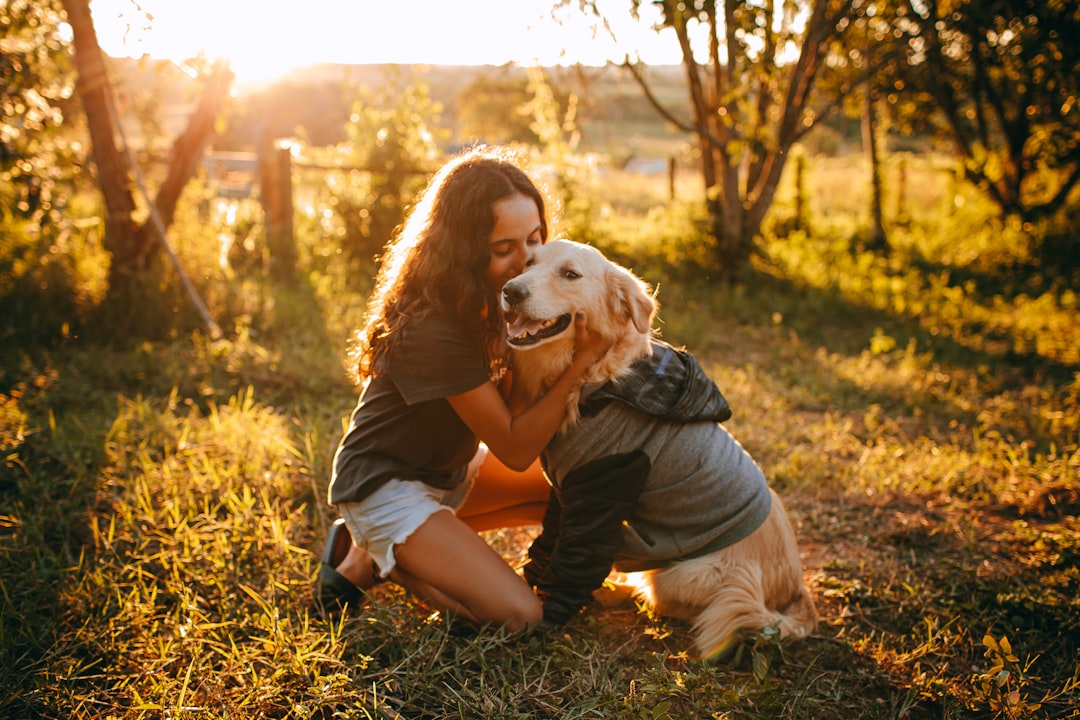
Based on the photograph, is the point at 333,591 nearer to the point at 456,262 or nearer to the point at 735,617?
the point at 456,262

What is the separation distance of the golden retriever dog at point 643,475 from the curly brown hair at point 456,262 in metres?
0.19

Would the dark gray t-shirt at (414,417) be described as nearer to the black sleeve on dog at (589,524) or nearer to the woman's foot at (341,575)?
the woman's foot at (341,575)

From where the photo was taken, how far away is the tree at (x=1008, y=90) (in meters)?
6.92

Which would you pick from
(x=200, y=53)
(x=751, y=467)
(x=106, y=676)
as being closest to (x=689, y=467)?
(x=751, y=467)

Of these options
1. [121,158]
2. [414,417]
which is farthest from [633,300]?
[121,158]

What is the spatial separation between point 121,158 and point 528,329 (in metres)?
4.62

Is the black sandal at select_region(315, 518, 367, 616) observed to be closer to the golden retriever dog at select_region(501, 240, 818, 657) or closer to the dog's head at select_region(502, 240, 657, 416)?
the golden retriever dog at select_region(501, 240, 818, 657)

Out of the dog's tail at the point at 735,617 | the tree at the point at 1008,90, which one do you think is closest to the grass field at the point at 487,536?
the dog's tail at the point at 735,617

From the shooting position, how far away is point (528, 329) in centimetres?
233

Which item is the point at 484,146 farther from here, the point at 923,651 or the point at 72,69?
the point at 72,69

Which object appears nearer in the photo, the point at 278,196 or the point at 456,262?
the point at 456,262

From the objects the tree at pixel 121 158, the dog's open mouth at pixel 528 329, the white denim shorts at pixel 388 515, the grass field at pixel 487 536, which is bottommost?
the grass field at pixel 487 536

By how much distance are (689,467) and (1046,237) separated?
322 inches

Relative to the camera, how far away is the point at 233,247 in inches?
265
